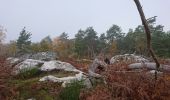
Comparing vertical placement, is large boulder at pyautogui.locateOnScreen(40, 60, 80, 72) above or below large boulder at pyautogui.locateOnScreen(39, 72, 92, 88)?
above

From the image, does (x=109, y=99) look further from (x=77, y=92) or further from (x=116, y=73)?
(x=77, y=92)

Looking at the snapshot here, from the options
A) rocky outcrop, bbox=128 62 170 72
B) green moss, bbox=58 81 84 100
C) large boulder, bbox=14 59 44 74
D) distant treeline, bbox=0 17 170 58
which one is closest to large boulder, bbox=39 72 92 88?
green moss, bbox=58 81 84 100

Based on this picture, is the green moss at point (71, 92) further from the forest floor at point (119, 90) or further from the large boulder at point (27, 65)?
the large boulder at point (27, 65)

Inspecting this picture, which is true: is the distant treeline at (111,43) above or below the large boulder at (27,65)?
above

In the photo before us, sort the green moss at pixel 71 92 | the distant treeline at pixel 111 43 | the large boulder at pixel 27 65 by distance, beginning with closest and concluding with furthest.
Result: 1. the green moss at pixel 71 92
2. the large boulder at pixel 27 65
3. the distant treeline at pixel 111 43

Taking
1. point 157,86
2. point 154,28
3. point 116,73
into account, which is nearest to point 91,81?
point 116,73

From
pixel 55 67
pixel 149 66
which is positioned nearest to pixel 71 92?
pixel 149 66

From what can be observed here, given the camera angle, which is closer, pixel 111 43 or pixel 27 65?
pixel 27 65

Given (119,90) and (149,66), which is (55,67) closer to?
(149,66)

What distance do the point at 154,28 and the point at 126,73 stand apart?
4477 cm

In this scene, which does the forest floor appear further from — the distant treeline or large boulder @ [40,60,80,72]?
the distant treeline

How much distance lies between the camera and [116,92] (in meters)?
8.86

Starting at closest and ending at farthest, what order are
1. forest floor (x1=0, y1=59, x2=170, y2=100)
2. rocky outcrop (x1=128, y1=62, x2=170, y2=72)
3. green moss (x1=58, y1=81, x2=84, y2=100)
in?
forest floor (x1=0, y1=59, x2=170, y2=100)
rocky outcrop (x1=128, y1=62, x2=170, y2=72)
green moss (x1=58, y1=81, x2=84, y2=100)

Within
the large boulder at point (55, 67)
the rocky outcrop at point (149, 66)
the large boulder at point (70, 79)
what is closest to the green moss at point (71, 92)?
the large boulder at point (70, 79)
